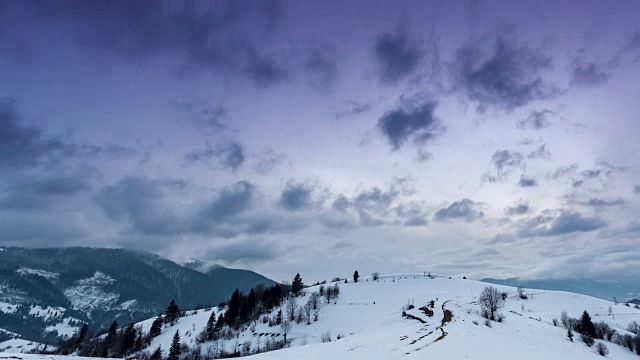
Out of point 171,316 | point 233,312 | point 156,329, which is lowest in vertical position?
point 156,329

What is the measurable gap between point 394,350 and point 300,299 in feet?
475

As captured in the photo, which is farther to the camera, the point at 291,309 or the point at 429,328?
the point at 291,309

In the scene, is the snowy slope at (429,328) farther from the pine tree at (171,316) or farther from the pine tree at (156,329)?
the pine tree at (171,316)

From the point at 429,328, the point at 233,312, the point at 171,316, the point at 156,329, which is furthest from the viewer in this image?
the point at 171,316

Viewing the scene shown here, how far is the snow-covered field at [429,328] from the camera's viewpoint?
31.0 meters

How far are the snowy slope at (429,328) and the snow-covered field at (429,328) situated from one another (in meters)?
0.09

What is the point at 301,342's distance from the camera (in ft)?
364

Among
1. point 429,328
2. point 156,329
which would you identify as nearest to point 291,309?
point 156,329

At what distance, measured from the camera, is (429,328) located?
4675 cm

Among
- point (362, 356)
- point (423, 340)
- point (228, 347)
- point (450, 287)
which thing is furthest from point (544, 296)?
point (362, 356)

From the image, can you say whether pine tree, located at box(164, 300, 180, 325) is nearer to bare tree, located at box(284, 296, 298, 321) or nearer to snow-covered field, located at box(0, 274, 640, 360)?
snow-covered field, located at box(0, 274, 640, 360)

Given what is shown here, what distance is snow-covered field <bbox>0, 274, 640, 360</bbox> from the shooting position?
3102 centimetres

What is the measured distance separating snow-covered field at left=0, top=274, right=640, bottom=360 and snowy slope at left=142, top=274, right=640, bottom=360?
0.09 meters

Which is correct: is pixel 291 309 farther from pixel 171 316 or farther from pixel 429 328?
pixel 429 328
